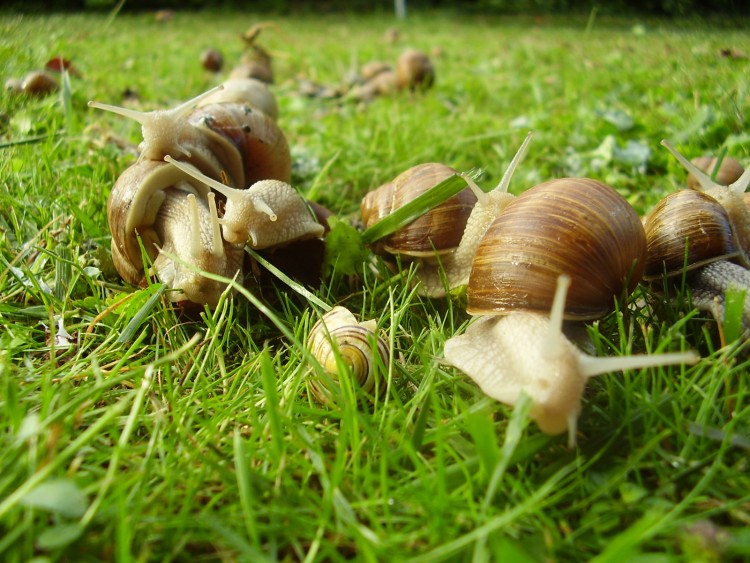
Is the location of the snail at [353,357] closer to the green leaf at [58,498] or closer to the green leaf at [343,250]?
the green leaf at [343,250]

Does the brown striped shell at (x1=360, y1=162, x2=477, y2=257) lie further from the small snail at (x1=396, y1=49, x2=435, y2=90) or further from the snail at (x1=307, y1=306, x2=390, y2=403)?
the small snail at (x1=396, y1=49, x2=435, y2=90)

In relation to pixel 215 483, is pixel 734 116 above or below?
above

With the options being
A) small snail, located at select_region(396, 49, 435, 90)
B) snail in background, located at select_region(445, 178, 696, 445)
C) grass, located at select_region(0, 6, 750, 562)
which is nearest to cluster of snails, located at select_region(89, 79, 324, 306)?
grass, located at select_region(0, 6, 750, 562)

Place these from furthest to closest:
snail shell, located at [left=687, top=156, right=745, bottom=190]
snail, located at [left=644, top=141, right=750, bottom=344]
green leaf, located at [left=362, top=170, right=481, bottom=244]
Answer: snail shell, located at [left=687, top=156, right=745, bottom=190]
green leaf, located at [left=362, top=170, right=481, bottom=244]
snail, located at [left=644, top=141, right=750, bottom=344]

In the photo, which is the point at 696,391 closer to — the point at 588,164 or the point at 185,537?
the point at 185,537

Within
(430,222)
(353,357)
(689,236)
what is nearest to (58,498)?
(353,357)

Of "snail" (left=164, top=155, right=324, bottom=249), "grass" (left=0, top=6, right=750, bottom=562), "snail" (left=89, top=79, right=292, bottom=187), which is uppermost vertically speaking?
"snail" (left=89, top=79, right=292, bottom=187)

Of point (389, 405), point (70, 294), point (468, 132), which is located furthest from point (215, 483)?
point (468, 132)

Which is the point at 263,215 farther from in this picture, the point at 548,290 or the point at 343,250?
the point at 548,290
